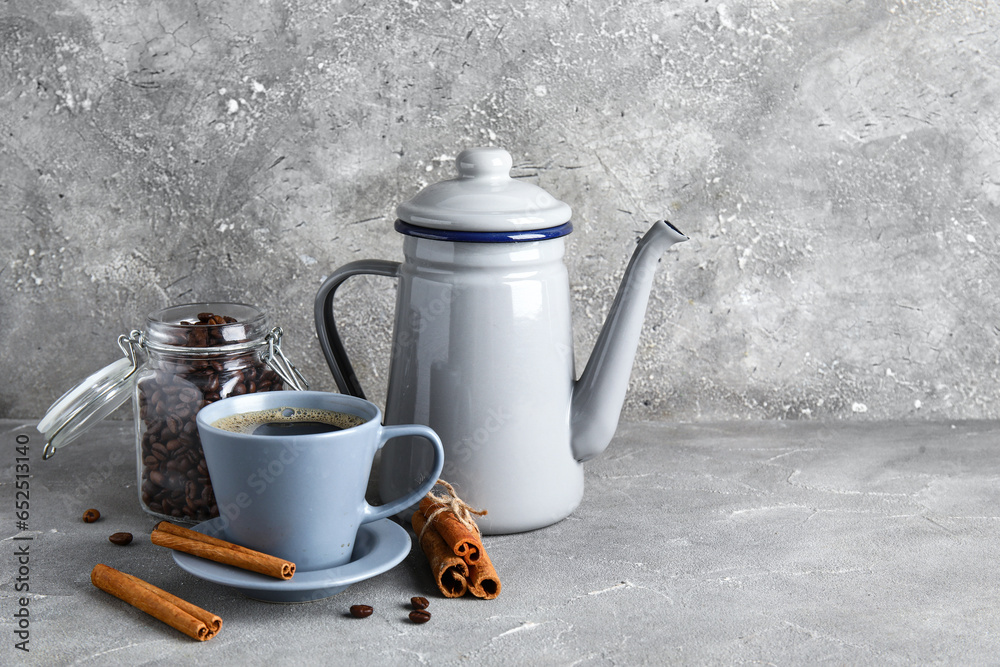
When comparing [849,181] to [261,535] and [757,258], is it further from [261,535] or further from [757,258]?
[261,535]

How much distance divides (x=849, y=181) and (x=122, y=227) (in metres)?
0.95

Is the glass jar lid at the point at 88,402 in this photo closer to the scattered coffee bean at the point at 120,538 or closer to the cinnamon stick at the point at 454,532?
the scattered coffee bean at the point at 120,538

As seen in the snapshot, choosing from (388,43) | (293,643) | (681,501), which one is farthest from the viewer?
(388,43)

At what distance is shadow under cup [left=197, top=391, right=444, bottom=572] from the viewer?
67 cm

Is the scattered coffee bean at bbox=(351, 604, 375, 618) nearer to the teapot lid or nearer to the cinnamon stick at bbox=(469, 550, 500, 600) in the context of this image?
the cinnamon stick at bbox=(469, 550, 500, 600)

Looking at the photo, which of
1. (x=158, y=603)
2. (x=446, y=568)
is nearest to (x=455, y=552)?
(x=446, y=568)

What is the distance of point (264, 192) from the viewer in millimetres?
1102

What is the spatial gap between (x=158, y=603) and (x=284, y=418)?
0.59 ft

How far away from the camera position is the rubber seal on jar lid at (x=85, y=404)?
84cm

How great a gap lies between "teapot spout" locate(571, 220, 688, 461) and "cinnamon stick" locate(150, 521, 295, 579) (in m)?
0.33

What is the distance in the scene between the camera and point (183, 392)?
0.85 metres

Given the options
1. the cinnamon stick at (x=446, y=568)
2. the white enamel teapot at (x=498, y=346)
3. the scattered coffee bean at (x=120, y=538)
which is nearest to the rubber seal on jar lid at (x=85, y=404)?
the scattered coffee bean at (x=120, y=538)

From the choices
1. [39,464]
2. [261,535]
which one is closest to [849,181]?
[261,535]

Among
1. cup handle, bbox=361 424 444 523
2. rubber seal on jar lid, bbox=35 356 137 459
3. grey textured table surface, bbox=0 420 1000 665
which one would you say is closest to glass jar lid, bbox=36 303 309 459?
rubber seal on jar lid, bbox=35 356 137 459
